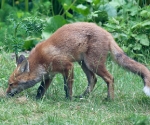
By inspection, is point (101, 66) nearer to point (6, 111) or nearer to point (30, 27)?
point (6, 111)

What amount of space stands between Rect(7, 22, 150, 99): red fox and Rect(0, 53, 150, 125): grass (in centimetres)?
23

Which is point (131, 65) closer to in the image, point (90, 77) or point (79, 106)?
point (90, 77)

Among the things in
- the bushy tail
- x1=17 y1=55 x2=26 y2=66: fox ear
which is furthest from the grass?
x1=17 y1=55 x2=26 y2=66: fox ear

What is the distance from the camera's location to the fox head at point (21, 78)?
7.49m

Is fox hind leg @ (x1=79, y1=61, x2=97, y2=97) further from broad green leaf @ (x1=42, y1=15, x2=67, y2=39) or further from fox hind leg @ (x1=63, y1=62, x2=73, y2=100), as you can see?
broad green leaf @ (x1=42, y1=15, x2=67, y2=39)

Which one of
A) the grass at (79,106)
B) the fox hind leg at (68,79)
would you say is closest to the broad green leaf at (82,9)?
the grass at (79,106)

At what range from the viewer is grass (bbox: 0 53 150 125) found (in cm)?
618

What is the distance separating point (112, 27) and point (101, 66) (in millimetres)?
2720

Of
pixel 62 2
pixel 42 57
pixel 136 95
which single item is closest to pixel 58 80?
pixel 42 57

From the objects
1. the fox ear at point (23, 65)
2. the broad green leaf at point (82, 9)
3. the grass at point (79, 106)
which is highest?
the broad green leaf at point (82, 9)

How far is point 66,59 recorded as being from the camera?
7.51 m

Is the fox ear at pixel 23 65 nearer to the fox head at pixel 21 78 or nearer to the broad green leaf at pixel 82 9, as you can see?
the fox head at pixel 21 78

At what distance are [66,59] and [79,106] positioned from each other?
89cm

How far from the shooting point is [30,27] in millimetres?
10234
